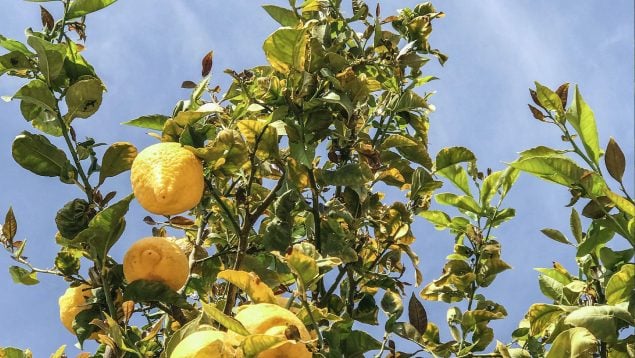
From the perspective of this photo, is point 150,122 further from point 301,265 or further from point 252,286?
point 301,265

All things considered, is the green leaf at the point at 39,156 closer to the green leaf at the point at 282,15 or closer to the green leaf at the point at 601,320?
the green leaf at the point at 282,15

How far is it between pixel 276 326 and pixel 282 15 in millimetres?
1354

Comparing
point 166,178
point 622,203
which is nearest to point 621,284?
point 622,203

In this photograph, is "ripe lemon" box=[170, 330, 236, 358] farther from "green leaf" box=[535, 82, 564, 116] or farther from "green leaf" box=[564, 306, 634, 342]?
"green leaf" box=[535, 82, 564, 116]

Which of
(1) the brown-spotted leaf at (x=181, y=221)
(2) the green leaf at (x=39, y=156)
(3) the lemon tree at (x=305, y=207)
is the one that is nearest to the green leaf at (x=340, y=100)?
(3) the lemon tree at (x=305, y=207)

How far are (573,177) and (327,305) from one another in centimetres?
89

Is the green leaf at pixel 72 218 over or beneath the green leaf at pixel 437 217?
beneath

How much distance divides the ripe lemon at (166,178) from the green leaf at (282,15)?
769mm

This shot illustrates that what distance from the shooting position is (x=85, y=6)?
86.9 inches

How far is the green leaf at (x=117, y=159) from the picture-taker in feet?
6.66

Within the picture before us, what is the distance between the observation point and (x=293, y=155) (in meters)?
2.04

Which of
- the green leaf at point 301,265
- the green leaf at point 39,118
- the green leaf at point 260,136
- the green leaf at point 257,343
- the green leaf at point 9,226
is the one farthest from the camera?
the green leaf at point 9,226

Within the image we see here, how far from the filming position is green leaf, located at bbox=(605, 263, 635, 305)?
1638mm

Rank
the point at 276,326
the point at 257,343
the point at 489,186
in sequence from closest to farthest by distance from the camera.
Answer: the point at 257,343 < the point at 276,326 < the point at 489,186
